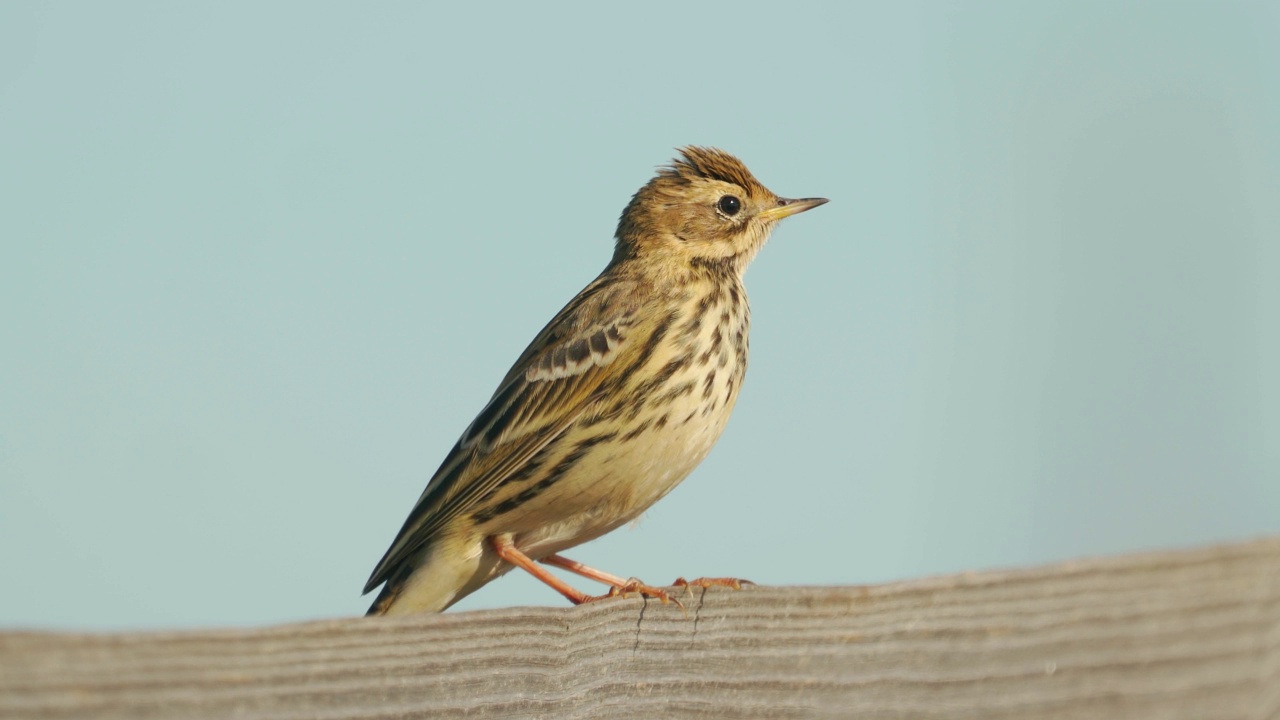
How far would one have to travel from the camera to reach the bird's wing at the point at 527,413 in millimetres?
6535

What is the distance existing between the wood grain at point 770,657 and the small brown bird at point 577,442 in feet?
8.68

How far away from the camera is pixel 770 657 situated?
10.5 ft

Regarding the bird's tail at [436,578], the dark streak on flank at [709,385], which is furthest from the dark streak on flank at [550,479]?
the dark streak on flank at [709,385]

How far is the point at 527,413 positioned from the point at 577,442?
1.40 feet

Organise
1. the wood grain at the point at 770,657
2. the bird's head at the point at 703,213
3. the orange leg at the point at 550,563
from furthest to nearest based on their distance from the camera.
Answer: the bird's head at the point at 703,213, the orange leg at the point at 550,563, the wood grain at the point at 770,657

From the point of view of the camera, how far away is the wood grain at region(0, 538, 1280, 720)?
249 cm

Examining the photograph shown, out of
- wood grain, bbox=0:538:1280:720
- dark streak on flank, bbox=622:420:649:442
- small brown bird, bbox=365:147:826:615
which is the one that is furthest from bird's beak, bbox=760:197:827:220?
wood grain, bbox=0:538:1280:720

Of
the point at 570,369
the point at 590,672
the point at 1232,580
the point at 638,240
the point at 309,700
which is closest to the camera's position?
the point at 1232,580

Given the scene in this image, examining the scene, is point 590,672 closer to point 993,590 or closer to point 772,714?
point 772,714

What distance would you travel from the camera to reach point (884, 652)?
9.69 ft

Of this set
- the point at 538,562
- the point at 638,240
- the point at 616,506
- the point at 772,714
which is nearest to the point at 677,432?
the point at 616,506

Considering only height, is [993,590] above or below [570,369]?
below

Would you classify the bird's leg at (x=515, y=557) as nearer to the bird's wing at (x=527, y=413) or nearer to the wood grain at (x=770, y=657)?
the bird's wing at (x=527, y=413)

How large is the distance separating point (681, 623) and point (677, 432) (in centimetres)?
294
